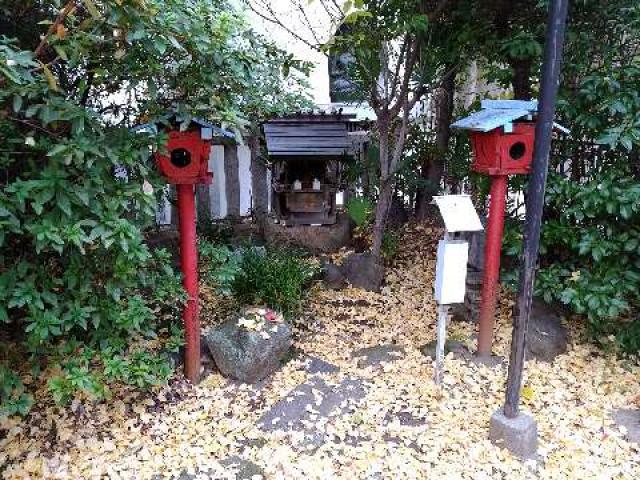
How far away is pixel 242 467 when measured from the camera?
3100mm

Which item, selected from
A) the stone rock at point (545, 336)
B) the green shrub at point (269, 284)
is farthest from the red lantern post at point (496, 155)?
the green shrub at point (269, 284)

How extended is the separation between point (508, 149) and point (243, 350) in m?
2.60

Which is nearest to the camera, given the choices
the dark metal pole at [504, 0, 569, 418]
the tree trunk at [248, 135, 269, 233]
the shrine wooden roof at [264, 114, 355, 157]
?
the dark metal pole at [504, 0, 569, 418]

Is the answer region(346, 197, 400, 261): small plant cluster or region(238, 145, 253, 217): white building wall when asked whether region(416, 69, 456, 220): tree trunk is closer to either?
region(346, 197, 400, 261): small plant cluster

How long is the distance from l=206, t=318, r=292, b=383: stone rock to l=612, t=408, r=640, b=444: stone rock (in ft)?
8.40

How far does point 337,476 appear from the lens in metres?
3.03

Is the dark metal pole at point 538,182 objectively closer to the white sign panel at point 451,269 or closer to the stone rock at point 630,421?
the white sign panel at point 451,269

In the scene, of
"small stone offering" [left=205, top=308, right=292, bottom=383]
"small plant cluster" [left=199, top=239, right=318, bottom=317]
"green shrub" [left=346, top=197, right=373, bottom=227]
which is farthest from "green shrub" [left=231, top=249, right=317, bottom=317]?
"green shrub" [left=346, top=197, right=373, bottom=227]

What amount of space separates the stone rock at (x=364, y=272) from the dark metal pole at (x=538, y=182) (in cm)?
246

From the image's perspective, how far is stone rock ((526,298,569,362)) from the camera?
427 centimetres

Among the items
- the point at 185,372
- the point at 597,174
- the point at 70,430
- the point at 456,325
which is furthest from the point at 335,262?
the point at 70,430

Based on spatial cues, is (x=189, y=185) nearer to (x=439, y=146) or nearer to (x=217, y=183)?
(x=217, y=183)

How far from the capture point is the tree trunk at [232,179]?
22.2 ft

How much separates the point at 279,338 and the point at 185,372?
2.56 feet
